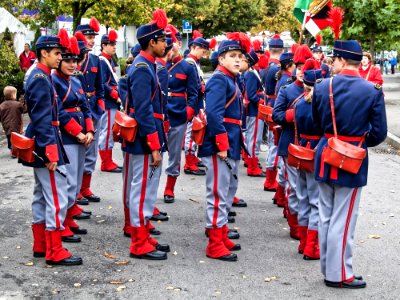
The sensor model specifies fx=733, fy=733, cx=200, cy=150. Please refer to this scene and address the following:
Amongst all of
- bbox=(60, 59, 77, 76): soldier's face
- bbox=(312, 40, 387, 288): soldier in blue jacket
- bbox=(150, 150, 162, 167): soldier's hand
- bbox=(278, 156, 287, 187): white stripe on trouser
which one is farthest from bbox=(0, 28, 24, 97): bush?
bbox=(312, 40, 387, 288): soldier in blue jacket

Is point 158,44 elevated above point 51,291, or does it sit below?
above

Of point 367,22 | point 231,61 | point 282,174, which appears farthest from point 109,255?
point 367,22

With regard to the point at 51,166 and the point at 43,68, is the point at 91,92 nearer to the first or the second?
the point at 43,68

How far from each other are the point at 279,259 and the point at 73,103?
2.64m

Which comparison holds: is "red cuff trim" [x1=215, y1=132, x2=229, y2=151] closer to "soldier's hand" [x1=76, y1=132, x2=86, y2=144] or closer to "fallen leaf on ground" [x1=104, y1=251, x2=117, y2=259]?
"fallen leaf on ground" [x1=104, y1=251, x2=117, y2=259]

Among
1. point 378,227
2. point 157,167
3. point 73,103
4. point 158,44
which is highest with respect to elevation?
point 158,44

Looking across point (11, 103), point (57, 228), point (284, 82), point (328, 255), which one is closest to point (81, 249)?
point (57, 228)

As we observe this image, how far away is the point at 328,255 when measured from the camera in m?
6.08

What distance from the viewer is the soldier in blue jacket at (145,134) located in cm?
667

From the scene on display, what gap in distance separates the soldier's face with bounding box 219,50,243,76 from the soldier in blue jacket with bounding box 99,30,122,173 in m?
4.22

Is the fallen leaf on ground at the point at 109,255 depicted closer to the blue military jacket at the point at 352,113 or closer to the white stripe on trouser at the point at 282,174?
the blue military jacket at the point at 352,113

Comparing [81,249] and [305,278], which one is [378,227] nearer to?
[305,278]

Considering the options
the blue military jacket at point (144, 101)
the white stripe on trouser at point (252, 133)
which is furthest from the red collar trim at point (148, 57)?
the white stripe on trouser at point (252, 133)

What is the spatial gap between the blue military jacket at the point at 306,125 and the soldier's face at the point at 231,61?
0.71 m
